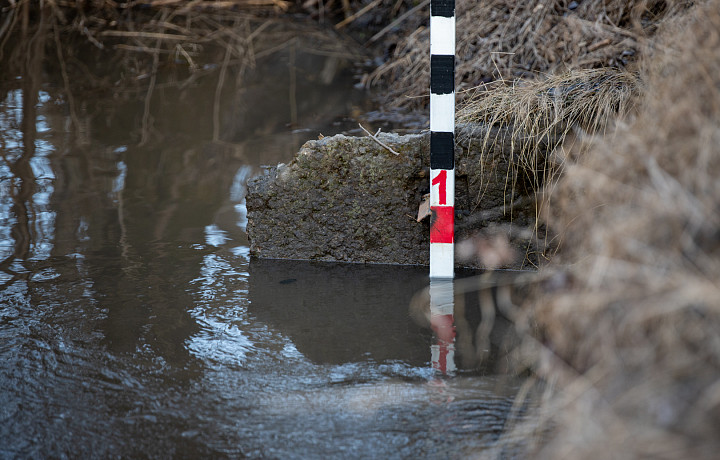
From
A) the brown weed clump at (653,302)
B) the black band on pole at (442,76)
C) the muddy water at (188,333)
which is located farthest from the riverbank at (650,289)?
the black band on pole at (442,76)

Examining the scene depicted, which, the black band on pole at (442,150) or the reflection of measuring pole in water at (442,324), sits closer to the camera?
the reflection of measuring pole in water at (442,324)

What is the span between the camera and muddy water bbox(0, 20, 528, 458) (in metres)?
2.24

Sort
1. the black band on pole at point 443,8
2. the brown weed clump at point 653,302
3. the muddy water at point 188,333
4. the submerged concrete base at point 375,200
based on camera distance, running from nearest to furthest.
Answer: the brown weed clump at point 653,302, the muddy water at point 188,333, the black band on pole at point 443,8, the submerged concrete base at point 375,200

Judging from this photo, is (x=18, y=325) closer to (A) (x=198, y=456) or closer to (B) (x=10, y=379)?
(B) (x=10, y=379)

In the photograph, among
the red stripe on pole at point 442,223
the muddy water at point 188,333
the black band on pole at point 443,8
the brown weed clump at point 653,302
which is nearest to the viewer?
the brown weed clump at point 653,302

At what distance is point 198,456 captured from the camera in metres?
2.14

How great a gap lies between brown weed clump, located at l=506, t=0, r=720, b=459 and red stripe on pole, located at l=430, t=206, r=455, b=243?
5.39 feet

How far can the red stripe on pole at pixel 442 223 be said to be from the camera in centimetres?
342

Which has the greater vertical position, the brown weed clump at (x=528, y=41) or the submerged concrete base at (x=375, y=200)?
the brown weed clump at (x=528, y=41)

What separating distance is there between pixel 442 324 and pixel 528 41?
356cm

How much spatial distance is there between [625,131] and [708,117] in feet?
0.93

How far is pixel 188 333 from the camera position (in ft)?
9.58

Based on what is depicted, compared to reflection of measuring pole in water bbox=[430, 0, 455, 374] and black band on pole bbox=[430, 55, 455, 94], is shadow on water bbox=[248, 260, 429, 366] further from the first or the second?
black band on pole bbox=[430, 55, 455, 94]

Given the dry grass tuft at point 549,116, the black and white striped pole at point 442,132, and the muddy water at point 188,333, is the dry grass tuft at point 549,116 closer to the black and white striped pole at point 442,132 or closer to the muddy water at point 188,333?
the black and white striped pole at point 442,132
